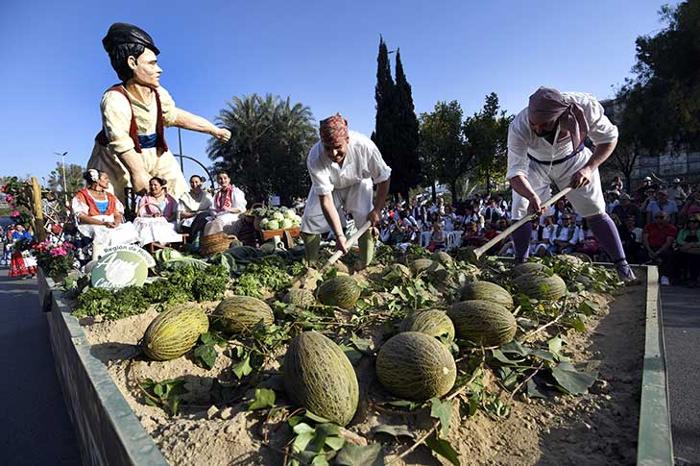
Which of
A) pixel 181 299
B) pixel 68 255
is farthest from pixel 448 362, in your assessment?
pixel 68 255

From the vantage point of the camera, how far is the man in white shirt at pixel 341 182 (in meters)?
4.41

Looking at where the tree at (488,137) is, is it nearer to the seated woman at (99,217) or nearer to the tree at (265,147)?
the tree at (265,147)

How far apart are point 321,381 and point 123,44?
17.5ft

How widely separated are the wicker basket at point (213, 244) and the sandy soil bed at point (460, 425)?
12.0 feet

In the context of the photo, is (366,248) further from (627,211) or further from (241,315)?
(627,211)

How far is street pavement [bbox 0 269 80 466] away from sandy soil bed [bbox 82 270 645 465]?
1082mm

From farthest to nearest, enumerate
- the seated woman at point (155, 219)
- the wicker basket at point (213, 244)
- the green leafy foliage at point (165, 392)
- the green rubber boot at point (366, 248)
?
1. the seated woman at point (155, 219)
2. the wicker basket at point (213, 244)
3. the green rubber boot at point (366, 248)
4. the green leafy foliage at point (165, 392)

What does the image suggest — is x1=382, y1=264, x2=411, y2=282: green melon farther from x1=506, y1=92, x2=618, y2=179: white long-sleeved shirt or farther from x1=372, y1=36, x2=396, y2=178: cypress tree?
x1=372, y1=36, x2=396, y2=178: cypress tree

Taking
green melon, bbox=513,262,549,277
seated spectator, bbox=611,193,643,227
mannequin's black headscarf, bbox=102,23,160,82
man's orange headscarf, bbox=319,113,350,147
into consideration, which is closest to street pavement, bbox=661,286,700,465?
green melon, bbox=513,262,549,277

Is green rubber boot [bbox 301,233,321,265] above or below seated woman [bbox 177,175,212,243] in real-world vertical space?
below

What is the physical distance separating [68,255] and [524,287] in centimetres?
649

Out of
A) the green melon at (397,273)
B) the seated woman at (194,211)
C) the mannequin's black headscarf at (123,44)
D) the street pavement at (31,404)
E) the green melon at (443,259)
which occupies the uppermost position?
the mannequin's black headscarf at (123,44)

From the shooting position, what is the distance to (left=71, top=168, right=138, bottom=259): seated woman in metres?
6.44

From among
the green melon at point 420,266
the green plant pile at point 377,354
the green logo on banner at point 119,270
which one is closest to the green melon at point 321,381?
the green plant pile at point 377,354
